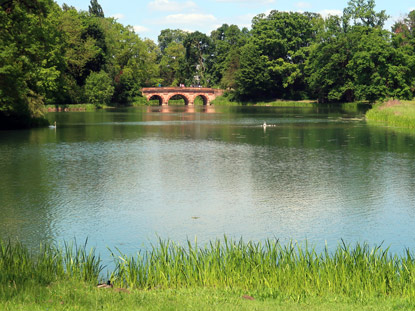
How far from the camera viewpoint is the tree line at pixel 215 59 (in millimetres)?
40281

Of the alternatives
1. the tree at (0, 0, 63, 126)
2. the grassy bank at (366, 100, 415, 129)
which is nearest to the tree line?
the tree at (0, 0, 63, 126)

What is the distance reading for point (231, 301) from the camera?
7.71 metres

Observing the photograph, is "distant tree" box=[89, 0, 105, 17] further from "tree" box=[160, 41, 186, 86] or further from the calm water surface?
the calm water surface

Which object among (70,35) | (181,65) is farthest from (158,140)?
(181,65)

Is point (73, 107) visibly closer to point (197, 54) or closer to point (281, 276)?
point (197, 54)

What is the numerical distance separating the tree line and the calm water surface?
7742 mm

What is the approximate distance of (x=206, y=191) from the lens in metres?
18.3

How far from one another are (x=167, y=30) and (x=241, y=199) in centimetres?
15811

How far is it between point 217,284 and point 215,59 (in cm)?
12937

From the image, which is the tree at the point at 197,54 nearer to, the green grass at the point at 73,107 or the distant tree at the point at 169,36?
the distant tree at the point at 169,36

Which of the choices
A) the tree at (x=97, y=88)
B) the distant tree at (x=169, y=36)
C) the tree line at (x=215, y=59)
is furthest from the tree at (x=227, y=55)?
the tree at (x=97, y=88)

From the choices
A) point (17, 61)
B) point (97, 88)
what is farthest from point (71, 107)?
point (17, 61)

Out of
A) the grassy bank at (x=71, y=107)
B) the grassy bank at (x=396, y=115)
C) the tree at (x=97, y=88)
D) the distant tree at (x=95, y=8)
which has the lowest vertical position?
the grassy bank at (x=396, y=115)

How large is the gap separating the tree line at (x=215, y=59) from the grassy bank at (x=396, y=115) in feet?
57.5
